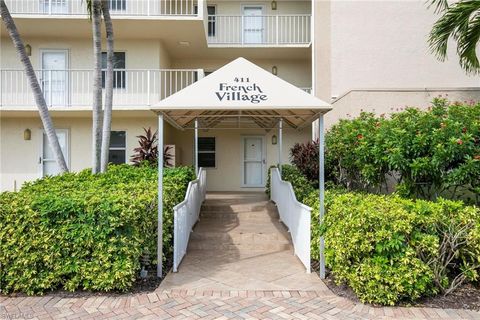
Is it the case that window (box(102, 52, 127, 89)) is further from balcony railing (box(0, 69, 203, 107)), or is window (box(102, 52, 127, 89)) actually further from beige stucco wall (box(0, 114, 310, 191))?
beige stucco wall (box(0, 114, 310, 191))

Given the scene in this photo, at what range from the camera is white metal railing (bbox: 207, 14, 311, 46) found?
13984 mm

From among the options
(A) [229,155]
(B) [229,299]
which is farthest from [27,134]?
(B) [229,299]

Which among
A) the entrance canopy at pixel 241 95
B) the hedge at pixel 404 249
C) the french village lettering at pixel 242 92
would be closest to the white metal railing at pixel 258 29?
the entrance canopy at pixel 241 95

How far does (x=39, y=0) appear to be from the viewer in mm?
12008

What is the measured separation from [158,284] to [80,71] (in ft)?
32.4

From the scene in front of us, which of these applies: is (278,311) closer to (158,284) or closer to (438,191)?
(158,284)

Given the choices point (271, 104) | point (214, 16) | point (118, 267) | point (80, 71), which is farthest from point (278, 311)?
point (214, 16)

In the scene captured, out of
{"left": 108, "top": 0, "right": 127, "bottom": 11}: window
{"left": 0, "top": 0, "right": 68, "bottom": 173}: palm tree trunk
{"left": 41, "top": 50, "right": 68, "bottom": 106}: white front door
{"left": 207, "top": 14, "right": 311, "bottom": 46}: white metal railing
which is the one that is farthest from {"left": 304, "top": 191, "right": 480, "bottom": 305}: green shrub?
{"left": 108, "top": 0, "right": 127, "bottom": 11}: window

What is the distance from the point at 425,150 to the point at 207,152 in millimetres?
9467

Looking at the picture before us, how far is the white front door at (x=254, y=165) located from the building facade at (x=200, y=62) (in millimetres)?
42

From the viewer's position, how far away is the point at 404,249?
14.3ft

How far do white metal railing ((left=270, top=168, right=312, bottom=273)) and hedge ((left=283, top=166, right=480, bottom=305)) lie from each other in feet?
2.47

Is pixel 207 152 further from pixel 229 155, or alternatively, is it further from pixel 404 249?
pixel 404 249

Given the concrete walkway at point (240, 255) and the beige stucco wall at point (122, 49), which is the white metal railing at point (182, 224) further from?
the beige stucco wall at point (122, 49)
